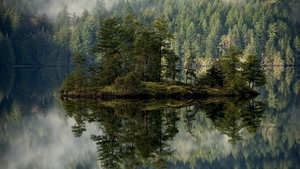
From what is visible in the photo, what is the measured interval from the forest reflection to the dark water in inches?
2.0

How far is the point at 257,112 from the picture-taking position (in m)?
44.5

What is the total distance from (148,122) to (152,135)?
4766 millimetres

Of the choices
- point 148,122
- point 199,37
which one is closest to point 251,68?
point 148,122

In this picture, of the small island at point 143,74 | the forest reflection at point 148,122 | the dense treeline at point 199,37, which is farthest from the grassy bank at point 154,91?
the dense treeline at point 199,37

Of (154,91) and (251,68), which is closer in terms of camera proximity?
(154,91)

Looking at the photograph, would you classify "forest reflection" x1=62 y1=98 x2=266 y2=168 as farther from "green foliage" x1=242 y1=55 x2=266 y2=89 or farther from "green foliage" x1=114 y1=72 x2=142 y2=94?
"green foliage" x1=242 y1=55 x2=266 y2=89

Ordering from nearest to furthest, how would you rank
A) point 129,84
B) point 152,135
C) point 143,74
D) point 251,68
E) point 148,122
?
point 152,135 < point 148,122 < point 129,84 < point 143,74 < point 251,68

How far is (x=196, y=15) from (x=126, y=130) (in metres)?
169

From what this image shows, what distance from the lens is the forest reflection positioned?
27.2 m

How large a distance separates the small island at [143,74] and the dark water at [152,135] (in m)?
4.38

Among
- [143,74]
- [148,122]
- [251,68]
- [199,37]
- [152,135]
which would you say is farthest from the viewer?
[199,37]

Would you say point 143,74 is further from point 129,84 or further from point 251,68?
point 251,68

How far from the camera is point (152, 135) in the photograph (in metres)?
31.6

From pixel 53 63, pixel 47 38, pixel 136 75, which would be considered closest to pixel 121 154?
pixel 136 75
